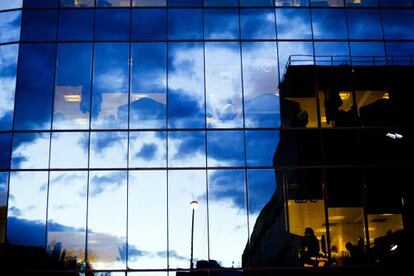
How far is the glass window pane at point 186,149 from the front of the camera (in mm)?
26844

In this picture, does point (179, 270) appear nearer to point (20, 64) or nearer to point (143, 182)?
point (143, 182)

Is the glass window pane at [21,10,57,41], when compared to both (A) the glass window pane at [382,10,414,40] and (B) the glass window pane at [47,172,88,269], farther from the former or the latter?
(A) the glass window pane at [382,10,414,40]

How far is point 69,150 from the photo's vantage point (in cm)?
2702

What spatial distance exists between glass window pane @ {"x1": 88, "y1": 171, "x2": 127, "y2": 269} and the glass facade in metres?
0.04

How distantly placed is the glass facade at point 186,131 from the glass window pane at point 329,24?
53 millimetres

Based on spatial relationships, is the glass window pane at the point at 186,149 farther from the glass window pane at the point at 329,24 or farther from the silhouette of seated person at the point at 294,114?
the glass window pane at the point at 329,24

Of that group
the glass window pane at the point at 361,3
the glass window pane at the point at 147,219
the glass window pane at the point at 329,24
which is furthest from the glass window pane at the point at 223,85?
the glass window pane at the point at 361,3

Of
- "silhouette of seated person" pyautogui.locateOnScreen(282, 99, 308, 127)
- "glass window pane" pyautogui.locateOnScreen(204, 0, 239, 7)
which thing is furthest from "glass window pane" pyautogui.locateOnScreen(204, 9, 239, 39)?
"silhouette of seated person" pyautogui.locateOnScreen(282, 99, 308, 127)

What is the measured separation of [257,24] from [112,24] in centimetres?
674

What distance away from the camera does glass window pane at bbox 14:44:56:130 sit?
2736 centimetres

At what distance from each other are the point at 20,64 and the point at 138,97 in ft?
18.7

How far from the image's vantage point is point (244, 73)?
1110 inches

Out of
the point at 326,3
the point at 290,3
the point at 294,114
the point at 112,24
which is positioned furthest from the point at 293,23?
the point at 112,24

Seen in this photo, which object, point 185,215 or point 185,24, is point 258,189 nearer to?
point 185,215
